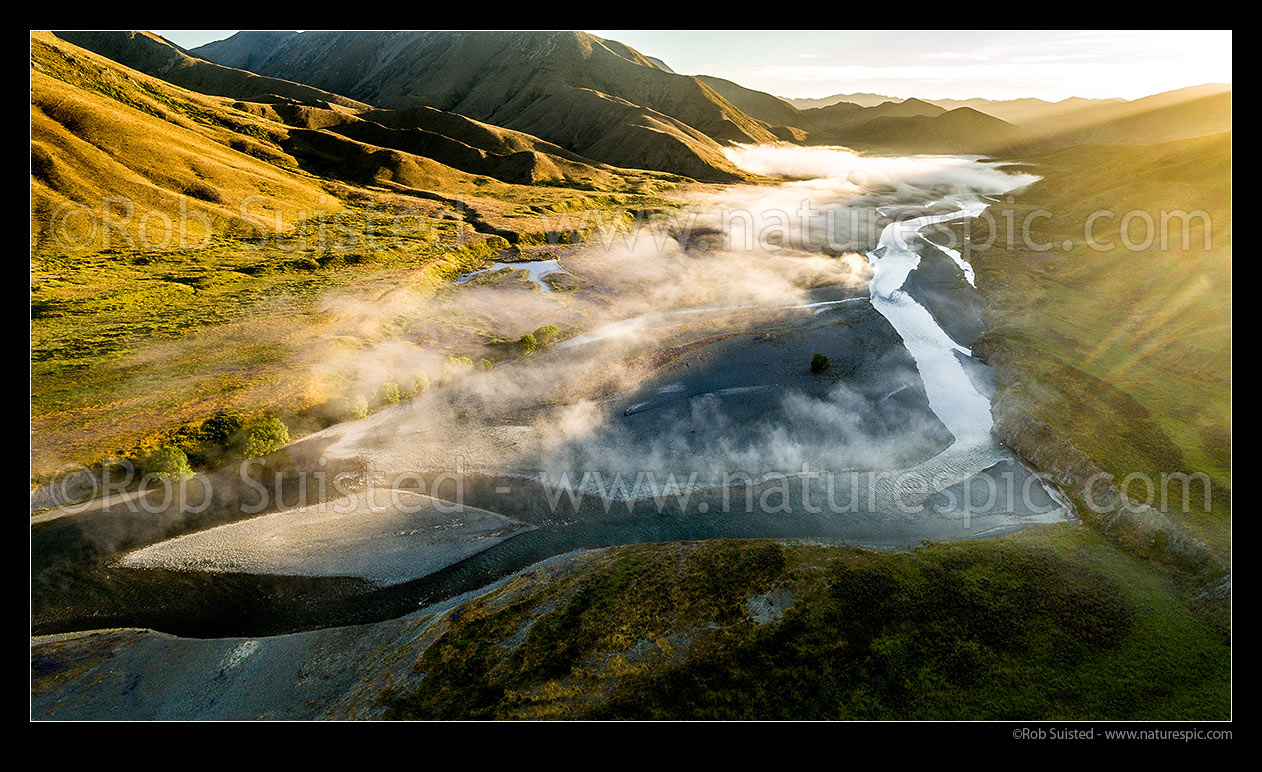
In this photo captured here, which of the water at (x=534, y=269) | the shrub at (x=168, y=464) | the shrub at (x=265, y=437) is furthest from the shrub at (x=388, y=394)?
the water at (x=534, y=269)

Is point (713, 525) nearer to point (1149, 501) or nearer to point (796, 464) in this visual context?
point (796, 464)

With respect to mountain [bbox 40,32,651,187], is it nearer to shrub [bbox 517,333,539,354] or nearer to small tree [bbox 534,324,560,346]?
small tree [bbox 534,324,560,346]

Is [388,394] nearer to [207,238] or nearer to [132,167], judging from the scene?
[207,238]

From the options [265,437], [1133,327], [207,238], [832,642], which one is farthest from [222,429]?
[1133,327]

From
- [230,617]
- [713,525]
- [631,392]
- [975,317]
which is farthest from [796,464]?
[975,317]

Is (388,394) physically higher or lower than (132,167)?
lower

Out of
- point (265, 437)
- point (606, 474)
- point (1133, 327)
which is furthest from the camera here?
point (1133, 327)
